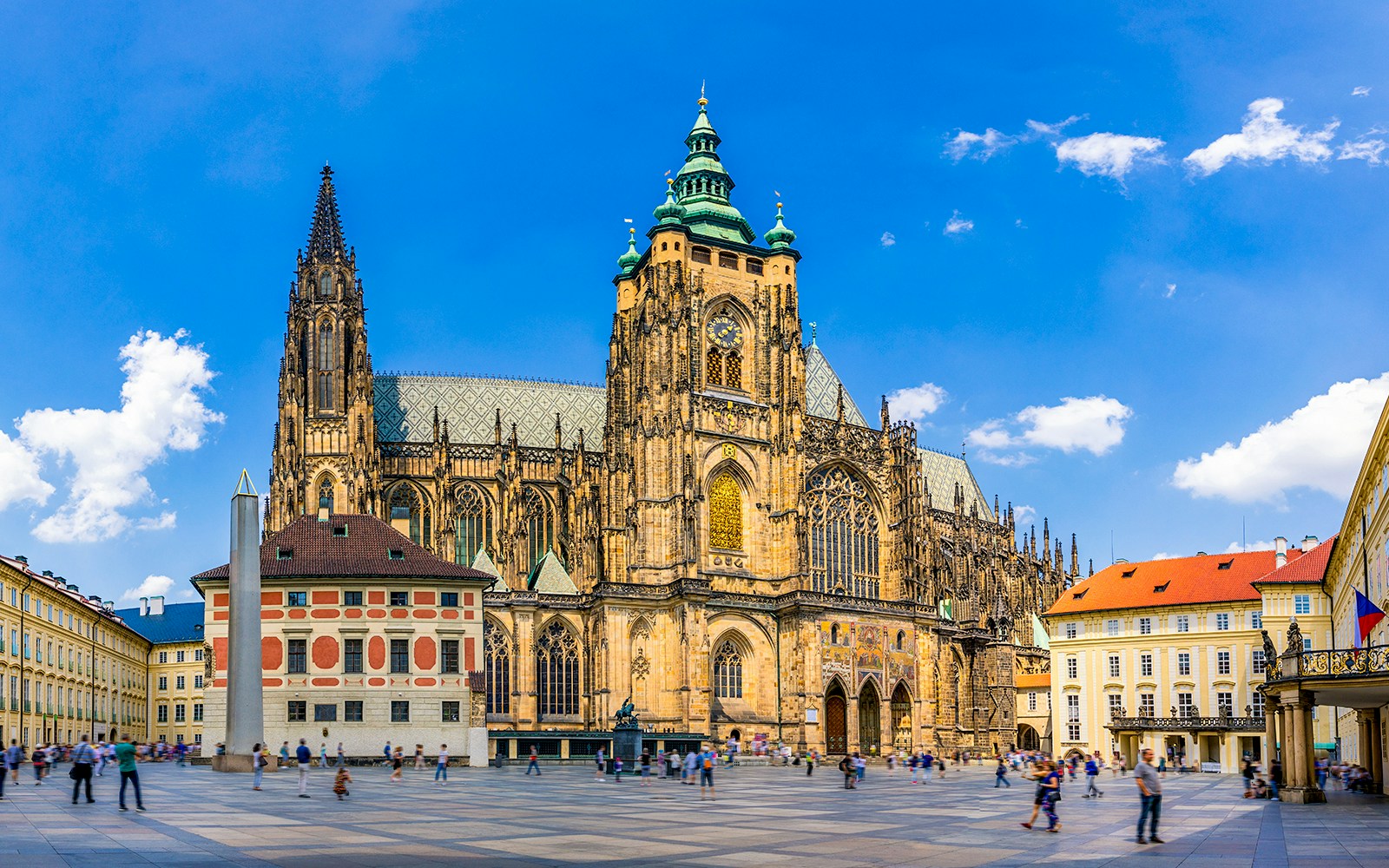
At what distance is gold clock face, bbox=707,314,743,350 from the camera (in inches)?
3430

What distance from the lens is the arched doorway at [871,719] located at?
83.9 meters

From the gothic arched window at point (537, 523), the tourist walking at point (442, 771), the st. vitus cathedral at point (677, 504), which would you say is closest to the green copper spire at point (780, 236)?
the st. vitus cathedral at point (677, 504)

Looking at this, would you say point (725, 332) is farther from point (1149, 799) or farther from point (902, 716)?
point (1149, 799)

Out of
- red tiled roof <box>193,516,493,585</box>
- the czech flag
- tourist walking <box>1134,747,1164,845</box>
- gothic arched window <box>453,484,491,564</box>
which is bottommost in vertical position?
tourist walking <box>1134,747,1164,845</box>

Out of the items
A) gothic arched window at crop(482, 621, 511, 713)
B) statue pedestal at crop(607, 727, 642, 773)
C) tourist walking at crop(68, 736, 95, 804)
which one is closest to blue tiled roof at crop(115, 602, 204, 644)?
gothic arched window at crop(482, 621, 511, 713)

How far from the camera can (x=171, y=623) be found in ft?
369

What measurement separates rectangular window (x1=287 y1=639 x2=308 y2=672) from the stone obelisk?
15162 millimetres

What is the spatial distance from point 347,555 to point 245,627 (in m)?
19.7

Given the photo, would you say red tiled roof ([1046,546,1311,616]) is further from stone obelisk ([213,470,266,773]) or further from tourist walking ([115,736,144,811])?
tourist walking ([115,736,144,811])

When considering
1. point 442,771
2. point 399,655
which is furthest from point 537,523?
point 442,771

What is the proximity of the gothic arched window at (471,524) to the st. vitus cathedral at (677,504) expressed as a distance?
0.48 feet

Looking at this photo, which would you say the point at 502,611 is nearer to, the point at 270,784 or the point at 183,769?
the point at 183,769

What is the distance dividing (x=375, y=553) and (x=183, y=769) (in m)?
12.7

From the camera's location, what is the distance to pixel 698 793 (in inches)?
1708
